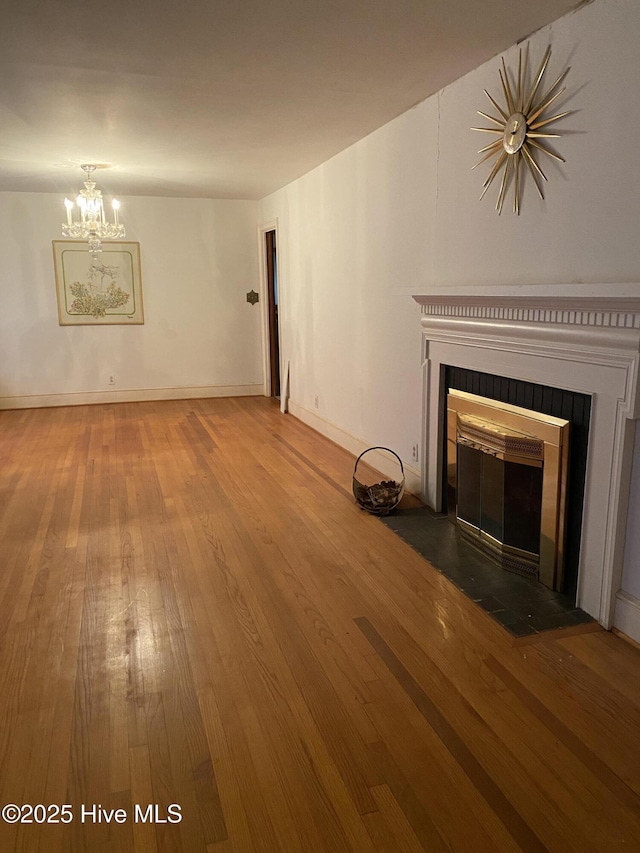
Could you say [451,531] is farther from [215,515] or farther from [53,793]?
[53,793]

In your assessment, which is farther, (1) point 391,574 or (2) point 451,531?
(2) point 451,531

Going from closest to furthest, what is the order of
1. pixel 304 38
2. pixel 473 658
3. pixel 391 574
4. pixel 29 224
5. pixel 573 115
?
pixel 473 658
pixel 573 115
pixel 304 38
pixel 391 574
pixel 29 224

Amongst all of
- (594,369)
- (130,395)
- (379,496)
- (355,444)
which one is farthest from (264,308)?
(594,369)

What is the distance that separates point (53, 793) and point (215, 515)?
85.1 inches

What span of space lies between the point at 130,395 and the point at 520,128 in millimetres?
5964

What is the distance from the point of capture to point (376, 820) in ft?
5.43

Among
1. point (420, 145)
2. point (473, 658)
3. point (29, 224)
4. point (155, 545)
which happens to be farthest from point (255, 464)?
point (29, 224)

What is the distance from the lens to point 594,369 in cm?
248

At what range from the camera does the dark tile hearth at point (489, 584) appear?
8.55ft

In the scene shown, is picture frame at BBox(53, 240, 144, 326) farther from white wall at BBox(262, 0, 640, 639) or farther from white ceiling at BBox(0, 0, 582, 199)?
white ceiling at BBox(0, 0, 582, 199)

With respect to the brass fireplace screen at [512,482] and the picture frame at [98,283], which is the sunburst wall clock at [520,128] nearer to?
the brass fireplace screen at [512,482]

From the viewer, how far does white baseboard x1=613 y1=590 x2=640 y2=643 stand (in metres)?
2.41

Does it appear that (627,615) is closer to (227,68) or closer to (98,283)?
(227,68)

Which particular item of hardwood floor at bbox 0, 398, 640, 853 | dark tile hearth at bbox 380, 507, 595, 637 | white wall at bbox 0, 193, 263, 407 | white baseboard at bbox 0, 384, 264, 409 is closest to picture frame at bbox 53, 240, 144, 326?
white wall at bbox 0, 193, 263, 407
